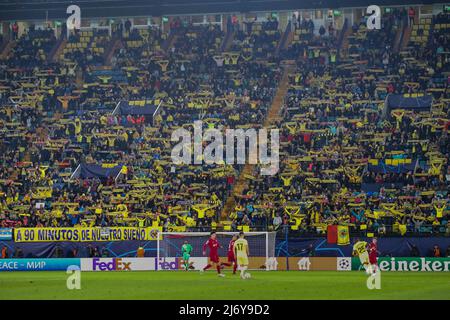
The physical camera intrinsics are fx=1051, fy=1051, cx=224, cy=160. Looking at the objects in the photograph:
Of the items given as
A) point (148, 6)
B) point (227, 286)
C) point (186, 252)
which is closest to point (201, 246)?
point (186, 252)

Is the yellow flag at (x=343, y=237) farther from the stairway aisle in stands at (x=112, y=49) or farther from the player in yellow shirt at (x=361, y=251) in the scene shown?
the stairway aisle in stands at (x=112, y=49)

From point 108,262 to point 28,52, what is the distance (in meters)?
24.5

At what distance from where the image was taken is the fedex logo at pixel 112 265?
1806 inches

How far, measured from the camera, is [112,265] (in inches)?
1815

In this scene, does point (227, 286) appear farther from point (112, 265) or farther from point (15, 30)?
point (15, 30)

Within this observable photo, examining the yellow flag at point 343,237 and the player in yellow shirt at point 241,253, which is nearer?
the player in yellow shirt at point 241,253

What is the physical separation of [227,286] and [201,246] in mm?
12987

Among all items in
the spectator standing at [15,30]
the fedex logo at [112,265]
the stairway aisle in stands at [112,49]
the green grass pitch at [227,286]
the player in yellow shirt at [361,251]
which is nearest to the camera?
the green grass pitch at [227,286]

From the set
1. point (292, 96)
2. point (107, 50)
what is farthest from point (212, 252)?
point (107, 50)

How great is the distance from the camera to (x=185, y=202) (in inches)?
2034

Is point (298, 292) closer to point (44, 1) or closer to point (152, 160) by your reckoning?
point (152, 160)

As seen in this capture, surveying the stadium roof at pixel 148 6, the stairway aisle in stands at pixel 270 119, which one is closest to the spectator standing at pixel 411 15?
the stadium roof at pixel 148 6

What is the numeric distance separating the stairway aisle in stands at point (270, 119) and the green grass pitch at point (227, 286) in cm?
1003

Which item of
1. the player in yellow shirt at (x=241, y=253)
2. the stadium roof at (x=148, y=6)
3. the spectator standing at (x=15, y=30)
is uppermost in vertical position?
the stadium roof at (x=148, y=6)
